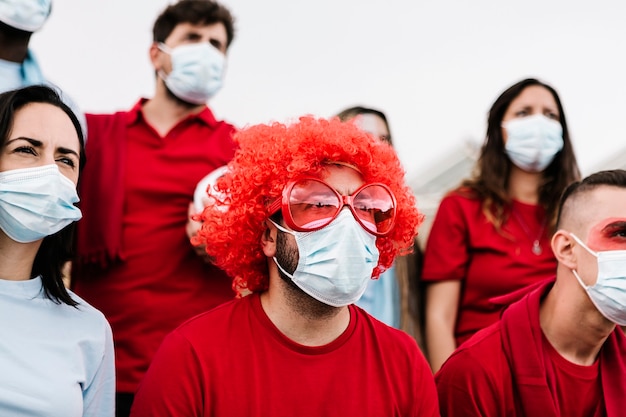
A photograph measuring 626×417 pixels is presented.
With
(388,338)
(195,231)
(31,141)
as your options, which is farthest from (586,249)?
(31,141)

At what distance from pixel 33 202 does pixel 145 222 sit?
1.22 m

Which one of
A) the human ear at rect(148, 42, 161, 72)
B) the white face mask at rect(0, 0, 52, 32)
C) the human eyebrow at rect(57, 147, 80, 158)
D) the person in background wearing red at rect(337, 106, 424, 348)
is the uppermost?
the white face mask at rect(0, 0, 52, 32)

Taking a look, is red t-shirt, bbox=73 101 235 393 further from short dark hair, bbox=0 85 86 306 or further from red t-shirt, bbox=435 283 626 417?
red t-shirt, bbox=435 283 626 417

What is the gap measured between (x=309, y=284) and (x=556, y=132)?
2.34 meters

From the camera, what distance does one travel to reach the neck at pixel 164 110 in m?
4.23

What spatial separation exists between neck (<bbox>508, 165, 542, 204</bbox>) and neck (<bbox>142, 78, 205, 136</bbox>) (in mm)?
1885

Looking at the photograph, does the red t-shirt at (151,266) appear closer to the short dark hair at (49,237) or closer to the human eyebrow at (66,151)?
the short dark hair at (49,237)

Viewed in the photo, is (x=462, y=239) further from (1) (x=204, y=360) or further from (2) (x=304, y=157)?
(1) (x=204, y=360)

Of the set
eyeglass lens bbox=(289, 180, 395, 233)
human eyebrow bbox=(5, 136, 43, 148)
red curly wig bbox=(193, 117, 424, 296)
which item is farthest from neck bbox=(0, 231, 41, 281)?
eyeglass lens bbox=(289, 180, 395, 233)

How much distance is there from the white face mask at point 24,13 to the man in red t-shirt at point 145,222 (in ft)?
1.98

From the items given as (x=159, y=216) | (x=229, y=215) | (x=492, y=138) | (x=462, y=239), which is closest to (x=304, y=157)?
(x=229, y=215)

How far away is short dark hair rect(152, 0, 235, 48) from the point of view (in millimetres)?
4492

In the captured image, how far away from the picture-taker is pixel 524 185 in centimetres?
454

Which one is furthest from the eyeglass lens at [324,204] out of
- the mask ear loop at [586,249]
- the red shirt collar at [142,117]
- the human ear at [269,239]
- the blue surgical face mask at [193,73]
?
the blue surgical face mask at [193,73]
